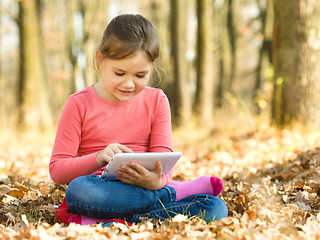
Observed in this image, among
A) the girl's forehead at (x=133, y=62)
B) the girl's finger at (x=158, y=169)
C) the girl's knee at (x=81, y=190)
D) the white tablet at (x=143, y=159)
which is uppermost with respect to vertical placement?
→ the girl's forehead at (x=133, y=62)

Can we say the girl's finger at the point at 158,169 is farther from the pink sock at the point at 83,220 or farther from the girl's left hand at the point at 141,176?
the pink sock at the point at 83,220

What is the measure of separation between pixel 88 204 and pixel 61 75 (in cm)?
2195

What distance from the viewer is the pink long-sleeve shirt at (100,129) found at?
8.50ft

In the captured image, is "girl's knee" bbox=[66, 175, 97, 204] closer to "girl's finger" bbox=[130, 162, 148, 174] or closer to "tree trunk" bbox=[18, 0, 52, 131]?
"girl's finger" bbox=[130, 162, 148, 174]

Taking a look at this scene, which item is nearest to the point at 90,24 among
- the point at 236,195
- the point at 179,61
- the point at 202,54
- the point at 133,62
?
the point at 179,61

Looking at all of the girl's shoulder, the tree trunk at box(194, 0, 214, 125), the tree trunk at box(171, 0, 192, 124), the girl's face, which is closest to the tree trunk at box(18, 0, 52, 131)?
the tree trunk at box(171, 0, 192, 124)

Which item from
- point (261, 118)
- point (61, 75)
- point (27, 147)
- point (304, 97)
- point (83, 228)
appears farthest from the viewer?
point (61, 75)

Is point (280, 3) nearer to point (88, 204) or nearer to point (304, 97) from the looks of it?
point (304, 97)

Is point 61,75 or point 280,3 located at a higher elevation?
point 280,3

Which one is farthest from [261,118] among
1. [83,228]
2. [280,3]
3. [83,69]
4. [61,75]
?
[61,75]

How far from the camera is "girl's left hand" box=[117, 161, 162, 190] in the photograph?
2.35 meters

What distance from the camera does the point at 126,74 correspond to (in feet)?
8.39

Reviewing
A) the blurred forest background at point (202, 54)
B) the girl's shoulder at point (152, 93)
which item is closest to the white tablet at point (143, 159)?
the girl's shoulder at point (152, 93)

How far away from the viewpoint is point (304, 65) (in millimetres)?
5582
